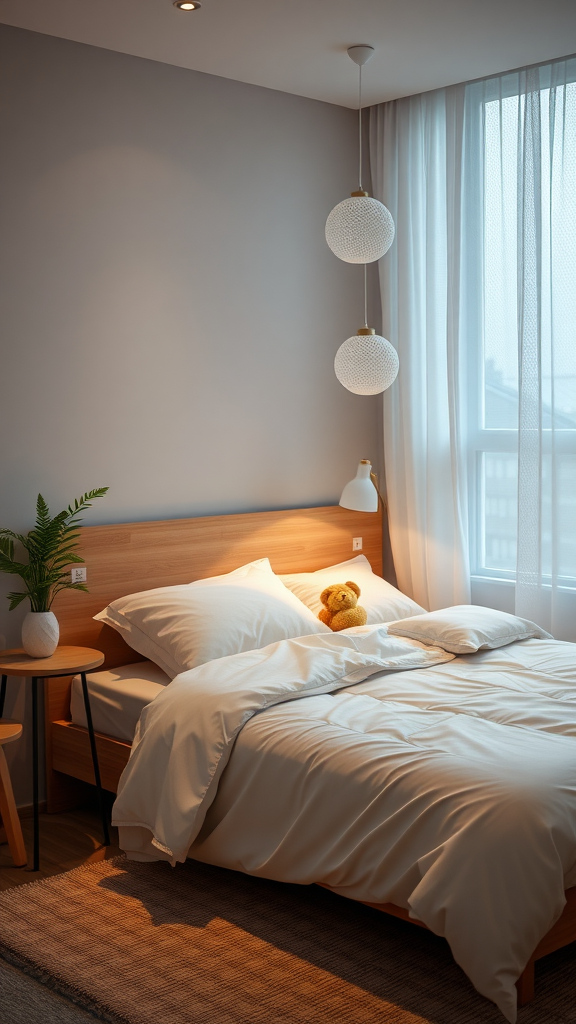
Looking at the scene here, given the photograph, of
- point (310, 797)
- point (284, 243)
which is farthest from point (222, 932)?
point (284, 243)

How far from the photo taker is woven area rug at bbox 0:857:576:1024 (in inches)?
87.5

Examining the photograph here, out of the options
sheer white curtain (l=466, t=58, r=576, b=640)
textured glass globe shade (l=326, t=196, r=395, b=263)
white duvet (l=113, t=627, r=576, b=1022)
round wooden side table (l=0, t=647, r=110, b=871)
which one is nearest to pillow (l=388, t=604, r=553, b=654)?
white duvet (l=113, t=627, r=576, b=1022)

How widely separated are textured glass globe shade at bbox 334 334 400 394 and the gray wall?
20.2 inches

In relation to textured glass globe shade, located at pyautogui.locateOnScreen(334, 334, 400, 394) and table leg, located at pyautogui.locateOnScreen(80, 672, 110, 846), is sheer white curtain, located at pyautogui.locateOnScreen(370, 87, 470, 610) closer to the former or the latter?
textured glass globe shade, located at pyautogui.locateOnScreen(334, 334, 400, 394)

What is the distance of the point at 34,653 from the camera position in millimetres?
3203

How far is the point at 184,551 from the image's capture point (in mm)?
3826

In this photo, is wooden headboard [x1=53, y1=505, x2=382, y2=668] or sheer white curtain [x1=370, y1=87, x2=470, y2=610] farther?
sheer white curtain [x1=370, y1=87, x2=470, y2=610]

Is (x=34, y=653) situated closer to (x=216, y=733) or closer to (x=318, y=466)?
(x=216, y=733)

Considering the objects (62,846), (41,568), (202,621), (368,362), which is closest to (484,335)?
(368,362)

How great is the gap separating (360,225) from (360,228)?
0.01m

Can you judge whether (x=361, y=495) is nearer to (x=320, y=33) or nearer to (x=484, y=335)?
(x=484, y=335)

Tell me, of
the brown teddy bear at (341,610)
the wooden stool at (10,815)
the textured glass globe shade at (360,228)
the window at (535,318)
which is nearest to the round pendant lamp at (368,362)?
the textured glass globe shade at (360,228)

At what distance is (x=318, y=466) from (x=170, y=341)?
0.98 meters

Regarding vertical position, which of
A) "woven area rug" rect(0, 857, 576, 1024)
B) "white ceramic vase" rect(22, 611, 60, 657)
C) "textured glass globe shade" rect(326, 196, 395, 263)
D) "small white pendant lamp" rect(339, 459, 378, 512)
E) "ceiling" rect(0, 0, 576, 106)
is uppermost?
"ceiling" rect(0, 0, 576, 106)
